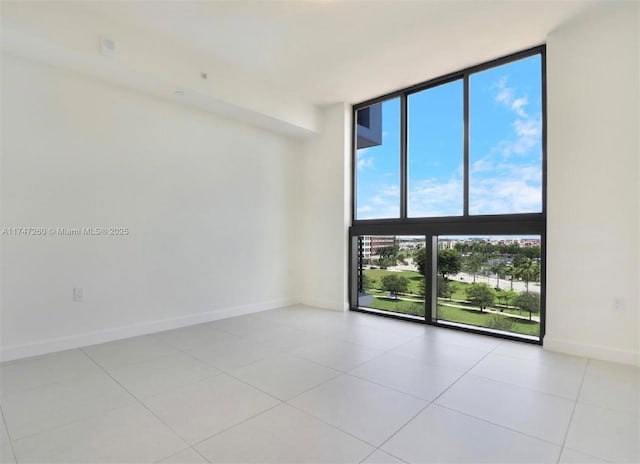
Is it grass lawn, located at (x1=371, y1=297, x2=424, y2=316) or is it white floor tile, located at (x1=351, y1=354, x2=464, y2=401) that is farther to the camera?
grass lawn, located at (x1=371, y1=297, x2=424, y2=316)

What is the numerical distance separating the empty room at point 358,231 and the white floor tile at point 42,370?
0.03 meters

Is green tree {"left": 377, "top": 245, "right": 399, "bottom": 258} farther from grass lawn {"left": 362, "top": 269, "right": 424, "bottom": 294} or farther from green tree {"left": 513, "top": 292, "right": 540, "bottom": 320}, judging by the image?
green tree {"left": 513, "top": 292, "right": 540, "bottom": 320}

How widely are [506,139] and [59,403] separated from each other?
4194mm

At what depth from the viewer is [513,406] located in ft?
6.39

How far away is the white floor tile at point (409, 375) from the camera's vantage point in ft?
7.13

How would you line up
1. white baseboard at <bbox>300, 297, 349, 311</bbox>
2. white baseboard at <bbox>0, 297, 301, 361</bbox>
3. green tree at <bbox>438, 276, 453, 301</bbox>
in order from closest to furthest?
white baseboard at <bbox>0, 297, 301, 361</bbox>
green tree at <bbox>438, 276, 453, 301</bbox>
white baseboard at <bbox>300, 297, 349, 311</bbox>

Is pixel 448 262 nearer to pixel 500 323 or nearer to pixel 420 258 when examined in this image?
pixel 420 258

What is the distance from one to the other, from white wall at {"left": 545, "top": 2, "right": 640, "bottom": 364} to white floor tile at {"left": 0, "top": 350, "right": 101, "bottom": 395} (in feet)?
12.8

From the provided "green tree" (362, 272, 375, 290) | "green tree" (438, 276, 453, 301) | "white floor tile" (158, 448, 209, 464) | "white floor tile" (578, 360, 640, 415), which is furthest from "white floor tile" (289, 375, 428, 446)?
"green tree" (362, 272, 375, 290)

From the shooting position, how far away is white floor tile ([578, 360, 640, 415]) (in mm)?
1987

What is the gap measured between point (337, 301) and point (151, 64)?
346cm

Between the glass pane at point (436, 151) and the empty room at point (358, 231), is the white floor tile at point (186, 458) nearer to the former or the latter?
the empty room at point (358, 231)

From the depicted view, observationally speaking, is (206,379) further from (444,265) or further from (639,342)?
(639,342)

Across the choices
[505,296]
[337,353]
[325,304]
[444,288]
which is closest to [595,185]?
[505,296]
